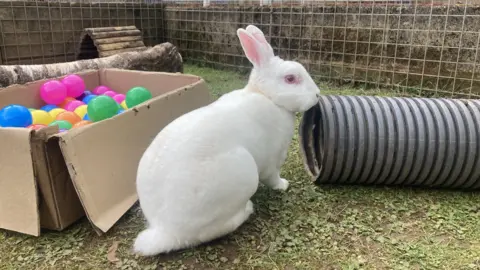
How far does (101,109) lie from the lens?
112 inches

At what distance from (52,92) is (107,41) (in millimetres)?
2518

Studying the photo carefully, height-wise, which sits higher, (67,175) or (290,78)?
(290,78)

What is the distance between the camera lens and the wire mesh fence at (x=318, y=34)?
457 centimetres

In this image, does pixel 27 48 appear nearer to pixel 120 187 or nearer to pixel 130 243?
pixel 120 187

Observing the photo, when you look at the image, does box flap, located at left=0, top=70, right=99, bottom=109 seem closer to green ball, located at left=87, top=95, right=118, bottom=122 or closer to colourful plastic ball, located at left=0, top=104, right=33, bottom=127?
colourful plastic ball, located at left=0, top=104, right=33, bottom=127

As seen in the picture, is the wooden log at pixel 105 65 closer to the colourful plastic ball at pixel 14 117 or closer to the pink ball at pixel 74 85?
the pink ball at pixel 74 85

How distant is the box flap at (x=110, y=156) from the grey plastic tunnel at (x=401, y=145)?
1096 millimetres

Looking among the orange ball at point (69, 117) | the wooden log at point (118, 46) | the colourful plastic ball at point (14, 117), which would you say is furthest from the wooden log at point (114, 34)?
the colourful plastic ball at point (14, 117)

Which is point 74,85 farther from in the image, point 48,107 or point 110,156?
point 110,156

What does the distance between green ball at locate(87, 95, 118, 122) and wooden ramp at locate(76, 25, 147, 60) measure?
8.74ft

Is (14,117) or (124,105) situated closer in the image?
(14,117)

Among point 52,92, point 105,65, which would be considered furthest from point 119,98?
point 105,65

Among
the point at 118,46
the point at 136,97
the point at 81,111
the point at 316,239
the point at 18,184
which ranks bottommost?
the point at 316,239

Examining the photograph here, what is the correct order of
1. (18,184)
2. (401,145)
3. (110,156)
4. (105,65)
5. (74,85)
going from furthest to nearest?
1. (105,65)
2. (74,85)
3. (401,145)
4. (110,156)
5. (18,184)
